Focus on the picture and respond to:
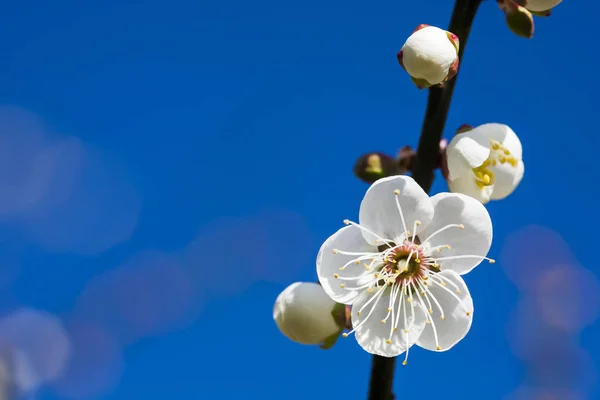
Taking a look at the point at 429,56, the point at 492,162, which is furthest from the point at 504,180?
the point at 429,56

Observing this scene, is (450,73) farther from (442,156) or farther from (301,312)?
(301,312)

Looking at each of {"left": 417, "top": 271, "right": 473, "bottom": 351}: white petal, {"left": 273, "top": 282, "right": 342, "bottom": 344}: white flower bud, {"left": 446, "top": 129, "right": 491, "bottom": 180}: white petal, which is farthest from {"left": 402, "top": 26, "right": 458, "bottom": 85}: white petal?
{"left": 273, "top": 282, "right": 342, "bottom": 344}: white flower bud

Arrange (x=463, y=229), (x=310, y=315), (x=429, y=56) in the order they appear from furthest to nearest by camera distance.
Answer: (x=310, y=315), (x=463, y=229), (x=429, y=56)

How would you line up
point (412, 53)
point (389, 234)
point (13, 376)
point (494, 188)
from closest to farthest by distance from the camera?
point (13, 376), point (412, 53), point (389, 234), point (494, 188)

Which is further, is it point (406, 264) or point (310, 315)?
point (310, 315)

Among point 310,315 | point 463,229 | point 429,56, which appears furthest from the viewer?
point 310,315

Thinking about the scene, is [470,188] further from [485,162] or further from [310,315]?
[310,315]

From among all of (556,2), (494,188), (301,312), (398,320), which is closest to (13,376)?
(301,312)
